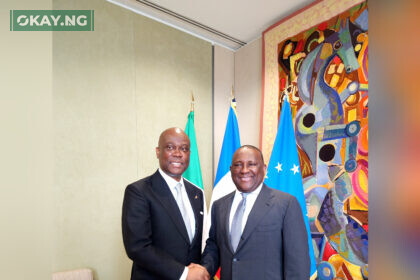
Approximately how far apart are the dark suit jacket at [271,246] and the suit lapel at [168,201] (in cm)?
25

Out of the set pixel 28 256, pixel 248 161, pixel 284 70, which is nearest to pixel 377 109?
pixel 28 256

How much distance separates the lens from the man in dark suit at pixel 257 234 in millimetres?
1585

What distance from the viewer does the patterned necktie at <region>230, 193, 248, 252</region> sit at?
1664 millimetres

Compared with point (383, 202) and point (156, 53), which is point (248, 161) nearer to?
point (383, 202)

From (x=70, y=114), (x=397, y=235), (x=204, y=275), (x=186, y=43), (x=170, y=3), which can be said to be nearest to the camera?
(x=397, y=235)

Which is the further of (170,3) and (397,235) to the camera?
(170,3)

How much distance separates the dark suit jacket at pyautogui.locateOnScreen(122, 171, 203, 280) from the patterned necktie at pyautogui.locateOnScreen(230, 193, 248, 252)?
0.86 feet

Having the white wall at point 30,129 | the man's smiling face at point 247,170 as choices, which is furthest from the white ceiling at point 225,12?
the white wall at point 30,129

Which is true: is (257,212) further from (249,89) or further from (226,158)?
(249,89)

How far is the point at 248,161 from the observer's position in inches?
70.4

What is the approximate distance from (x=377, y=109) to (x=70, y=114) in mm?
2834

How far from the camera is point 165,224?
1755 millimetres

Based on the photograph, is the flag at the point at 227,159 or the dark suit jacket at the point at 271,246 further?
the flag at the point at 227,159

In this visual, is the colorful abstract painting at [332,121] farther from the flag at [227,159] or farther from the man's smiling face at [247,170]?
the man's smiling face at [247,170]
